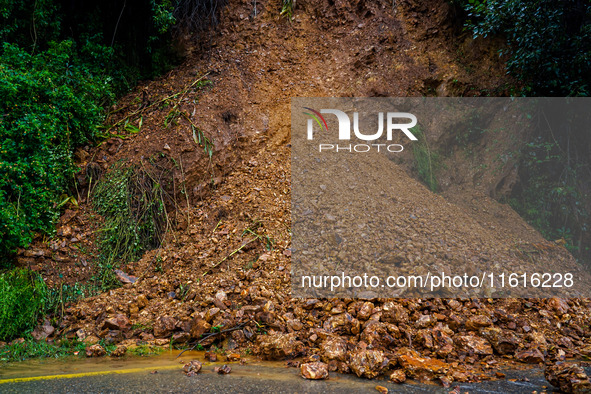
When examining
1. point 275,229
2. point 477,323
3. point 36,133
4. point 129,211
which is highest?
point 36,133

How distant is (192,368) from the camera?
2527 mm

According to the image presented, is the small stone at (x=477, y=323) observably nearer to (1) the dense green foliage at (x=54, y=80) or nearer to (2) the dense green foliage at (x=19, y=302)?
(2) the dense green foliage at (x=19, y=302)

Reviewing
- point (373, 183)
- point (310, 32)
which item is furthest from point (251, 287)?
point (310, 32)

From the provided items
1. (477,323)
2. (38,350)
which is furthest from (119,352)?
(477,323)

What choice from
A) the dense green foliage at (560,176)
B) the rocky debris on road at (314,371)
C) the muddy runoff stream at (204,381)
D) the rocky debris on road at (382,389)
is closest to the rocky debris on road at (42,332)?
the muddy runoff stream at (204,381)

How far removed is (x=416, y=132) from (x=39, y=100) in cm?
484

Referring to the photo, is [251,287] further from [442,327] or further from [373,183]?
[373,183]

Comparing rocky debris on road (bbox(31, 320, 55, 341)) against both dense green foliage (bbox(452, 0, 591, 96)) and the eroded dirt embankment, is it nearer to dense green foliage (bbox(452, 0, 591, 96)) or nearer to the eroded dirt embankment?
the eroded dirt embankment

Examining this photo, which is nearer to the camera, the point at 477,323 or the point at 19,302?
the point at 477,323

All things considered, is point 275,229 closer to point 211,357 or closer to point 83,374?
point 211,357

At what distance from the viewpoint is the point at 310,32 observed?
610 centimetres

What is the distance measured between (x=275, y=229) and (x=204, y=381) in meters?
1.89

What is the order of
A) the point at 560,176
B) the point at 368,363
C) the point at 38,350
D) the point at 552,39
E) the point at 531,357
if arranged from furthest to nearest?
the point at 560,176 → the point at 552,39 → the point at 38,350 → the point at 531,357 → the point at 368,363

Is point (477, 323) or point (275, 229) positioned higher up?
point (275, 229)
